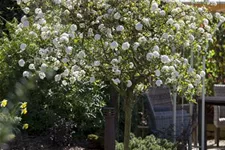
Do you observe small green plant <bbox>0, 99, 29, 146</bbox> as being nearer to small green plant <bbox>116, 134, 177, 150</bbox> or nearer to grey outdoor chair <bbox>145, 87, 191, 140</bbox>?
small green plant <bbox>116, 134, 177, 150</bbox>

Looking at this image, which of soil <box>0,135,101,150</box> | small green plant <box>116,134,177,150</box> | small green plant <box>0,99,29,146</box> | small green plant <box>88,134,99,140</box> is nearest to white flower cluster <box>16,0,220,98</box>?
small green plant <box>0,99,29,146</box>

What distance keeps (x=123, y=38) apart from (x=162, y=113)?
11.5 feet

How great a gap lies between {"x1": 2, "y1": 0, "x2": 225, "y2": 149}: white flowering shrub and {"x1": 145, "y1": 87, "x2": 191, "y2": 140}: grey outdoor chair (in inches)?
107

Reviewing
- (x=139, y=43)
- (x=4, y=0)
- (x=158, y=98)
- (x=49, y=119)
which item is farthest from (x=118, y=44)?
(x=4, y=0)

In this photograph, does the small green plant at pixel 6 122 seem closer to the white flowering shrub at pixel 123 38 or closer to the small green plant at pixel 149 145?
the white flowering shrub at pixel 123 38

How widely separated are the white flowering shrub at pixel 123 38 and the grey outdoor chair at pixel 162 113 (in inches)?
107

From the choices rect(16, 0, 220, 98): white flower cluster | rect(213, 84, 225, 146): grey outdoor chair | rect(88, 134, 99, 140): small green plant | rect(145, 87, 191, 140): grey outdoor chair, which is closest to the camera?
rect(16, 0, 220, 98): white flower cluster

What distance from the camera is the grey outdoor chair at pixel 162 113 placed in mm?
7168

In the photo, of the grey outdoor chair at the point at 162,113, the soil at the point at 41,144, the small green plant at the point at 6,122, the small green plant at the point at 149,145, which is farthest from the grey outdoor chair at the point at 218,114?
the small green plant at the point at 6,122

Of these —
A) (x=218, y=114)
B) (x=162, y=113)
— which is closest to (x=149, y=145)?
(x=162, y=113)

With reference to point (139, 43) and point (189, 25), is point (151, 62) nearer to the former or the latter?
point (139, 43)

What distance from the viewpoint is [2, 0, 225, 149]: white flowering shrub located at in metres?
3.97

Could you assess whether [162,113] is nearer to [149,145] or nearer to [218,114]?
[218,114]

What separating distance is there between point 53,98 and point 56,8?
10.1ft
